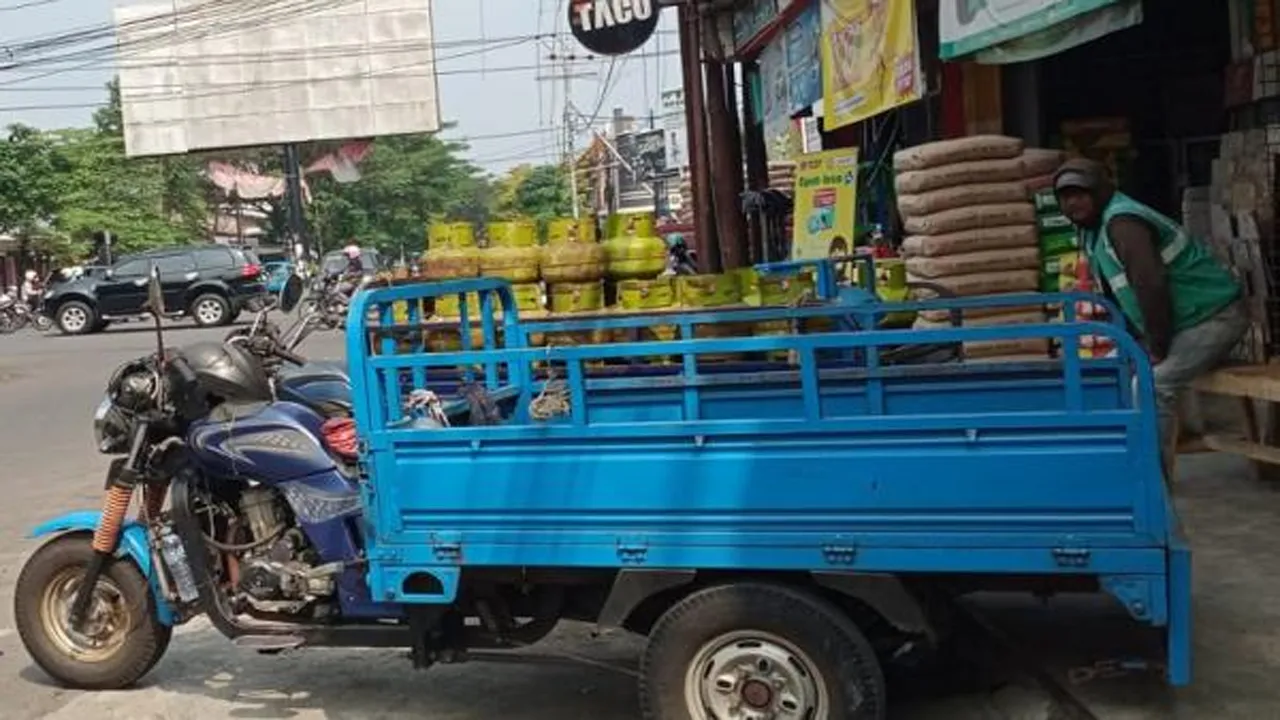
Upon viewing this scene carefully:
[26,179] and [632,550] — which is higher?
[26,179]

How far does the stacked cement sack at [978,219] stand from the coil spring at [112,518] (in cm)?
432

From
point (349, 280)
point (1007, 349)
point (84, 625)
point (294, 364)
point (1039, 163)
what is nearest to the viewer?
point (84, 625)

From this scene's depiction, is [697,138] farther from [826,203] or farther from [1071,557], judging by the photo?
[1071,557]

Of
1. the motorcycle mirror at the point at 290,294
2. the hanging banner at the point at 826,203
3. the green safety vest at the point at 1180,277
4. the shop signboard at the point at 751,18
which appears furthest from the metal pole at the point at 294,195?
the green safety vest at the point at 1180,277

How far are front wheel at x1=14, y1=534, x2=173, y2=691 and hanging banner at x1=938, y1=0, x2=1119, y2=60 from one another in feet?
14.6

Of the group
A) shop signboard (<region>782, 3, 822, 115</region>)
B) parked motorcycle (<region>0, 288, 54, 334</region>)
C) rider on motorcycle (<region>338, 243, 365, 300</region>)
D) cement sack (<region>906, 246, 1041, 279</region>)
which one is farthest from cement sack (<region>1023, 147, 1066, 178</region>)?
parked motorcycle (<region>0, 288, 54, 334</region>)

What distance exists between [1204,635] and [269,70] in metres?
39.2

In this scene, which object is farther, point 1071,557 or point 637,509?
point 637,509

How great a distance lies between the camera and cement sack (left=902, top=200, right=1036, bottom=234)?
7.34 m

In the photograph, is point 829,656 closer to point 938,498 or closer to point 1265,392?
point 938,498

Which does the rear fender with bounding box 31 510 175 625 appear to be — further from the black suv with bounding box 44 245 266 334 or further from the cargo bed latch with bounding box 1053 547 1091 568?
the black suv with bounding box 44 245 266 334

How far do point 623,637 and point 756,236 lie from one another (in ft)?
34.1

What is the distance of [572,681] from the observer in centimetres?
474

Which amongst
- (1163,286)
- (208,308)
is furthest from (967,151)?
(208,308)
